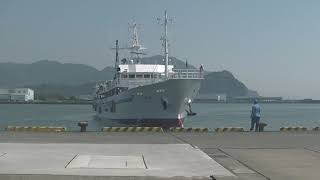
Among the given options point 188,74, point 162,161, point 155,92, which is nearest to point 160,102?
point 155,92

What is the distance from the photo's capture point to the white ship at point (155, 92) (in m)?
51.0

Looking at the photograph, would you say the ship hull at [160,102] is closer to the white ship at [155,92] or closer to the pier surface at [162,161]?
the white ship at [155,92]

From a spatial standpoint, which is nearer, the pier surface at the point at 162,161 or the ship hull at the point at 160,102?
the pier surface at the point at 162,161

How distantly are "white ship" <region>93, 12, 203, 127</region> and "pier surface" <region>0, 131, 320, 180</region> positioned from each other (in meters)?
31.2

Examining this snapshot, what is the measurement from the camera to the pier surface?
11.3 meters

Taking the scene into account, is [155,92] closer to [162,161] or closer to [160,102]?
[160,102]

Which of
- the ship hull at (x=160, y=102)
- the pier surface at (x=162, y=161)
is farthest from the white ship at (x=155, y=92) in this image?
the pier surface at (x=162, y=161)

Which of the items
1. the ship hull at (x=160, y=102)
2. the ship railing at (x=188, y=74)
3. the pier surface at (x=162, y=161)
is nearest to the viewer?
the pier surface at (x=162, y=161)

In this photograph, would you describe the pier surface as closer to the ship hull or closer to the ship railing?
the ship hull

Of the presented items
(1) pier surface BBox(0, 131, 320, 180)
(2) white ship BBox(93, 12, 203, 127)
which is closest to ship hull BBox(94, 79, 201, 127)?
(2) white ship BBox(93, 12, 203, 127)

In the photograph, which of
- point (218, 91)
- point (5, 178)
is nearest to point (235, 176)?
point (5, 178)

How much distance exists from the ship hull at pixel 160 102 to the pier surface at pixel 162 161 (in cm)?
3111

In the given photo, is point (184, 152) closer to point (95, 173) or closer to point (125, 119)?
point (95, 173)

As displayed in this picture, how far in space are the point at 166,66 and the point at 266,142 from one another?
3306cm
